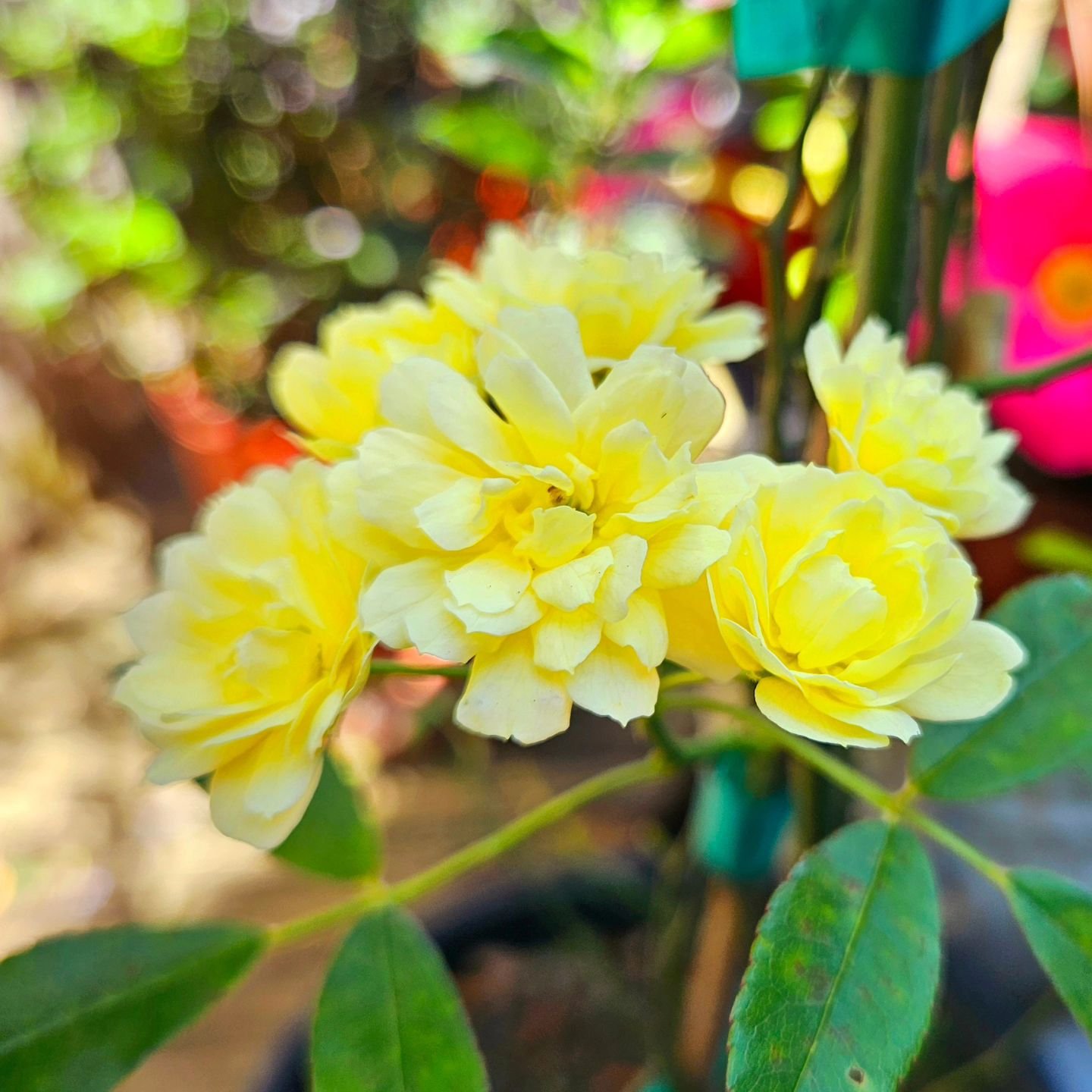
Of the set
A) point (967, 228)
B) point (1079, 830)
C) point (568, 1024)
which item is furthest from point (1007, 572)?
point (568, 1024)

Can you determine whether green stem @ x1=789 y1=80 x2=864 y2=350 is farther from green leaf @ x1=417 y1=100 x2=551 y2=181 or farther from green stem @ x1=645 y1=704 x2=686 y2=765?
green leaf @ x1=417 y1=100 x2=551 y2=181

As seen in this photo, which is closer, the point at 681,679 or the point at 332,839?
the point at 681,679

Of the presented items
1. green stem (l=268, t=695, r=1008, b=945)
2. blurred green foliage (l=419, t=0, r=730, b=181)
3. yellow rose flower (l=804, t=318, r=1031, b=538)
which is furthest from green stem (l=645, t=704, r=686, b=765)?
blurred green foliage (l=419, t=0, r=730, b=181)

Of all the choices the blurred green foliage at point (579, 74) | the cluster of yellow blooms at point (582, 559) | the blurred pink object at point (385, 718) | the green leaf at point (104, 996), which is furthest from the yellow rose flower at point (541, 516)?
the blurred pink object at point (385, 718)

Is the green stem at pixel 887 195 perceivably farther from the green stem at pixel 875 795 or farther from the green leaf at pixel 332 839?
the green leaf at pixel 332 839

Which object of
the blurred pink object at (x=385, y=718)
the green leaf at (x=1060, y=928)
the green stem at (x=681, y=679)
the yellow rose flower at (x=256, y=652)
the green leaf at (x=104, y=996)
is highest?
the yellow rose flower at (x=256, y=652)

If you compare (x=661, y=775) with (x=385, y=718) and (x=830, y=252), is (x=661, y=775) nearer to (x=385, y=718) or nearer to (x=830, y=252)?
(x=830, y=252)

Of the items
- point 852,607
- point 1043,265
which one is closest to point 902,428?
point 852,607
